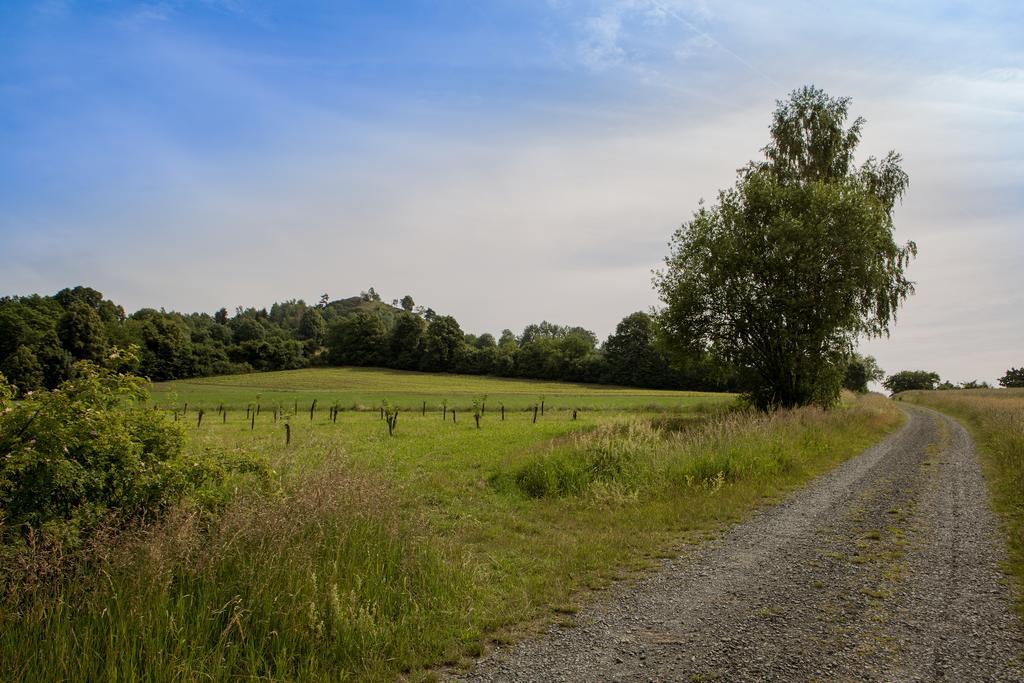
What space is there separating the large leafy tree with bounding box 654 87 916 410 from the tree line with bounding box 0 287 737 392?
3433 centimetres

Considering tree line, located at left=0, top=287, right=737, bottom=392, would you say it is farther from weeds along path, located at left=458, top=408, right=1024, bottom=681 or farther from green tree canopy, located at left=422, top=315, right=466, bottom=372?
weeds along path, located at left=458, top=408, right=1024, bottom=681

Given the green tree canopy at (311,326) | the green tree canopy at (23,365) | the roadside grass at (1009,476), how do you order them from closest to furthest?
the roadside grass at (1009,476)
the green tree canopy at (23,365)
the green tree canopy at (311,326)

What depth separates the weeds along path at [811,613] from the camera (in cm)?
448

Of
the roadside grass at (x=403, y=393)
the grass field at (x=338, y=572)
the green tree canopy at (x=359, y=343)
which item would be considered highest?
the green tree canopy at (x=359, y=343)

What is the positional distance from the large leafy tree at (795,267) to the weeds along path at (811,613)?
17.8m

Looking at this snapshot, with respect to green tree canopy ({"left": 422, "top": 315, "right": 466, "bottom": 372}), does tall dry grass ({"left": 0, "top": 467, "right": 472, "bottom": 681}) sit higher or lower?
lower

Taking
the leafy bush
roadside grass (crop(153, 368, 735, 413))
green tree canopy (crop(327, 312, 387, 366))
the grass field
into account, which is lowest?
roadside grass (crop(153, 368, 735, 413))

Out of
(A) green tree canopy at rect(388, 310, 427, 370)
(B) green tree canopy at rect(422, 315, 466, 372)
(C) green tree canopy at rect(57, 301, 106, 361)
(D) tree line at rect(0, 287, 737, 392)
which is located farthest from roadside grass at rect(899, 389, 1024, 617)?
(A) green tree canopy at rect(388, 310, 427, 370)

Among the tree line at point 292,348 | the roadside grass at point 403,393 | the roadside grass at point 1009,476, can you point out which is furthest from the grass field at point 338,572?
the tree line at point 292,348

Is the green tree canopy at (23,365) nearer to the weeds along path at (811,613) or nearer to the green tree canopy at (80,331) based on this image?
the green tree canopy at (80,331)

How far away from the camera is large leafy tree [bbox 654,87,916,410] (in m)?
24.7

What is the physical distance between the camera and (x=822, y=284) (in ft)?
83.0

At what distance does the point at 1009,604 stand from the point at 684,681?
3.84 m

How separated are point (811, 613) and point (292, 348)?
343 feet
